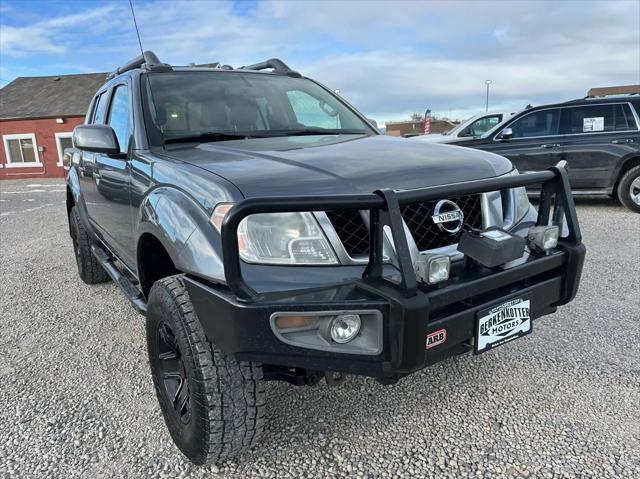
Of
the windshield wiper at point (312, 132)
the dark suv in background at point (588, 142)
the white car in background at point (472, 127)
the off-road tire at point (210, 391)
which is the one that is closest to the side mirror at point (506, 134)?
the dark suv in background at point (588, 142)

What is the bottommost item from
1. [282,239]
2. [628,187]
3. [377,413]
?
[377,413]

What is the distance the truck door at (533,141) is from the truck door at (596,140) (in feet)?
0.42

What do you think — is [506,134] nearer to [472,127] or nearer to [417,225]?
[472,127]

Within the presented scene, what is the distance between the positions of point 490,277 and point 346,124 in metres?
1.86

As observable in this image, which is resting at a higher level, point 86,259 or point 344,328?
point 344,328

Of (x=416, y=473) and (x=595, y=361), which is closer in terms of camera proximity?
(x=416, y=473)

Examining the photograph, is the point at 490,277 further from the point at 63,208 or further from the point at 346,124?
the point at 63,208

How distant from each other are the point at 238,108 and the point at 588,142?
246 inches

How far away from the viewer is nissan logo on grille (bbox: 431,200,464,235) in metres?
2.01

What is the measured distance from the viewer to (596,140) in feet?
24.0

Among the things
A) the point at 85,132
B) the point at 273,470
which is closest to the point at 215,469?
the point at 273,470

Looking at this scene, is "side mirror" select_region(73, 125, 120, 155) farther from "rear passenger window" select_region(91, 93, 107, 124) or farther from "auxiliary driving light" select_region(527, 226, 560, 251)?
"auxiliary driving light" select_region(527, 226, 560, 251)

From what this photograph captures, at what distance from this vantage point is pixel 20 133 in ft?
81.2

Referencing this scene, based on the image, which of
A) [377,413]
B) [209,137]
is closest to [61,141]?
[209,137]
